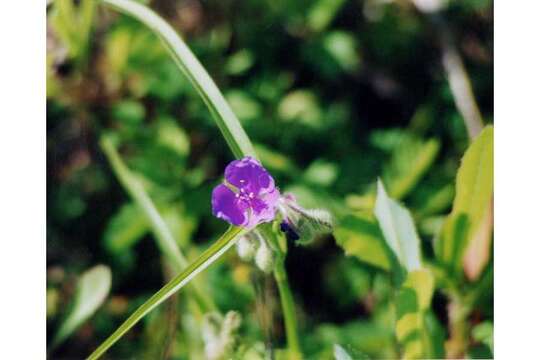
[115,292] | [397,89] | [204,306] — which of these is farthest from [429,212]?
[115,292]

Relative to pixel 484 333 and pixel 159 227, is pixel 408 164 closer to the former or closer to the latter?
pixel 484 333

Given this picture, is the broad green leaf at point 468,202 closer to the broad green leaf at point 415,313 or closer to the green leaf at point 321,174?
the broad green leaf at point 415,313

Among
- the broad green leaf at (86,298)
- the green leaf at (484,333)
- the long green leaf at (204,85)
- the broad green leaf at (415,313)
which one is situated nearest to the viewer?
the long green leaf at (204,85)

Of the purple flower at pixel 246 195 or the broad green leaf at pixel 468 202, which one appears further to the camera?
the broad green leaf at pixel 468 202

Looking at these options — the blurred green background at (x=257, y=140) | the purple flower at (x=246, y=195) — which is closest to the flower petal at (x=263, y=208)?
the purple flower at (x=246, y=195)
